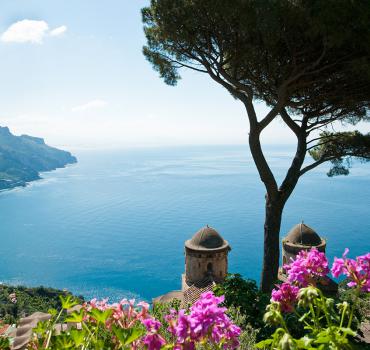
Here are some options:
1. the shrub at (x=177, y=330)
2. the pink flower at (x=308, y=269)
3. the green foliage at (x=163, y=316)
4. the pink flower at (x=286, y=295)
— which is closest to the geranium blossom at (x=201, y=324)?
the shrub at (x=177, y=330)

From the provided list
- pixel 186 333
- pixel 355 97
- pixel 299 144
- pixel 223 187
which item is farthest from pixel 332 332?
pixel 223 187

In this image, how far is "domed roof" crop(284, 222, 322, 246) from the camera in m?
18.8

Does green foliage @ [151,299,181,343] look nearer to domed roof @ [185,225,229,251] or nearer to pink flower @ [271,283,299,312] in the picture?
pink flower @ [271,283,299,312]

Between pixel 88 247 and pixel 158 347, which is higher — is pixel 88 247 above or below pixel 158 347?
below

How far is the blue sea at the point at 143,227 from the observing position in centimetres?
5575

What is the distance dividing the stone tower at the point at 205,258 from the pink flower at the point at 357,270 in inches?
634

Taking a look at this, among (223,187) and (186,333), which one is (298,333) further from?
(223,187)

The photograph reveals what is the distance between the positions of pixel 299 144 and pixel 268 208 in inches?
89.1

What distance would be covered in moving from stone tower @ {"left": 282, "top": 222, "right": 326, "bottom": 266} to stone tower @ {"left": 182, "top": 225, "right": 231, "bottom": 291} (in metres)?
3.54

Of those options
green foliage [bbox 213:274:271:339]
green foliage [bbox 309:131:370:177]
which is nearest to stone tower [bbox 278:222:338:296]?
green foliage [bbox 309:131:370:177]

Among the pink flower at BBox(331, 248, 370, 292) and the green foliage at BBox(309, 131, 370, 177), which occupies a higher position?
the green foliage at BBox(309, 131, 370, 177)

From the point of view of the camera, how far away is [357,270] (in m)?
2.43

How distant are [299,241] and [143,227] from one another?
2351 inches

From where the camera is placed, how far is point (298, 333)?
414 cm
